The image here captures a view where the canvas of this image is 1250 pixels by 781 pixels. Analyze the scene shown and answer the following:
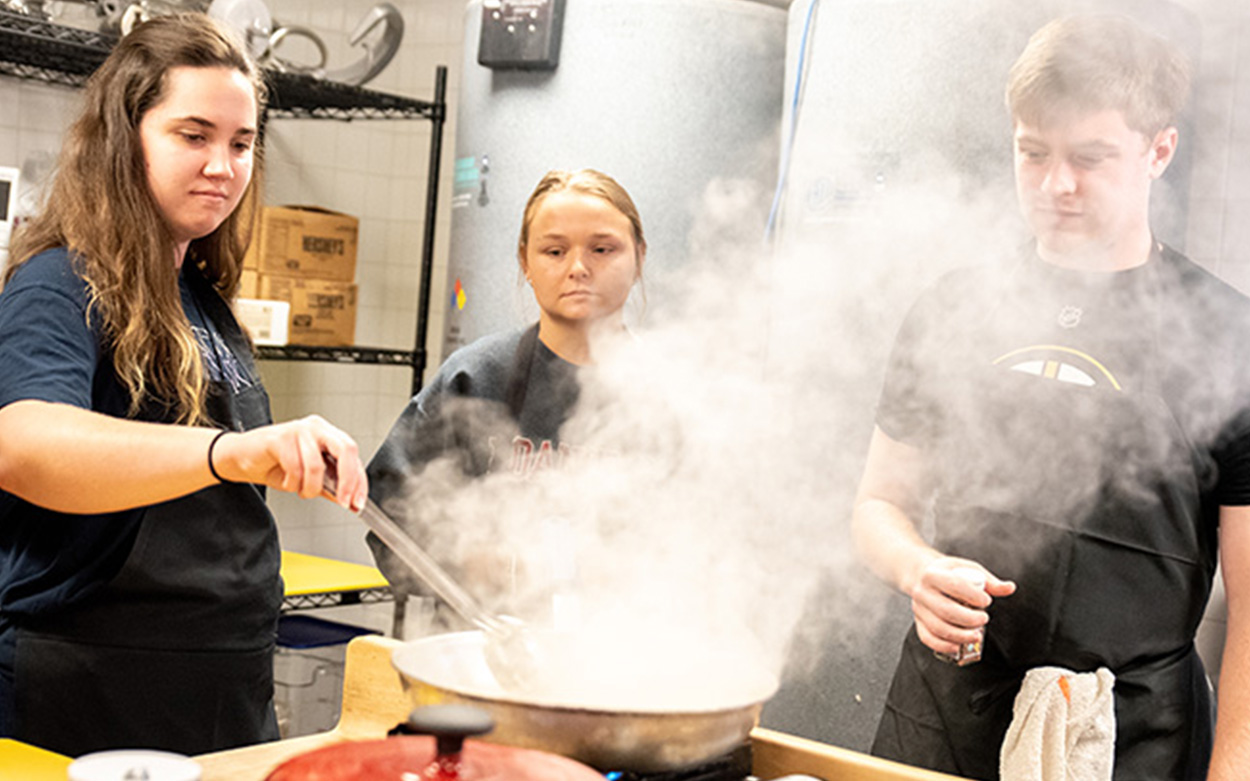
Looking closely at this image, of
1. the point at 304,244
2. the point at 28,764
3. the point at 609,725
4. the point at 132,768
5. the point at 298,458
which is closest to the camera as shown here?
the point at 132,768

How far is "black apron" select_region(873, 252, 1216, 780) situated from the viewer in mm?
1471

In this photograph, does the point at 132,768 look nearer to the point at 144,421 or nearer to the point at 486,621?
the point at 486,621

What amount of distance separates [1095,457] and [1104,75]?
455 millimetres

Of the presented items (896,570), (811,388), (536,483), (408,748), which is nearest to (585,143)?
(811,388)

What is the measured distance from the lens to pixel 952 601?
4.42 feet

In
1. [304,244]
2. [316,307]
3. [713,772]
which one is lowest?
[713,772]

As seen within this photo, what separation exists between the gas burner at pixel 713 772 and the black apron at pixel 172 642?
74cm

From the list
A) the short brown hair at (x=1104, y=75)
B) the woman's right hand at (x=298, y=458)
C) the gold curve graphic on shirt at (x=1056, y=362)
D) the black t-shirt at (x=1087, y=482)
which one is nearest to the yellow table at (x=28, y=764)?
the woman's right hand at (x=298, y=458)

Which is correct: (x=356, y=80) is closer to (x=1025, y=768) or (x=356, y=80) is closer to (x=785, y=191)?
(x=785, y=191)

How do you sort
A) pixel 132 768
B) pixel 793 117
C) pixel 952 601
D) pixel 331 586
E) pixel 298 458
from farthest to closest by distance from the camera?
pixel 331 586
pixel 793 117
pixel 952 601
pixel 298 458
pixel 132 768

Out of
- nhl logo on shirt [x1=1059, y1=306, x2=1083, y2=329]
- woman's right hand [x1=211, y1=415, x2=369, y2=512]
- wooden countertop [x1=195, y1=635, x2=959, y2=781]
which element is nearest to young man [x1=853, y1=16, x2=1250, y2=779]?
nhl logo on shirt [x1=1059, y1=306, x2=1083, y2=329]

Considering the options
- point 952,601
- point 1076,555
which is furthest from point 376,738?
point 1076,555

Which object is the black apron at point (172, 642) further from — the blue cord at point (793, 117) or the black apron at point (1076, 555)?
the blue cord at point (793, 117)

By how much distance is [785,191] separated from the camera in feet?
7.48
